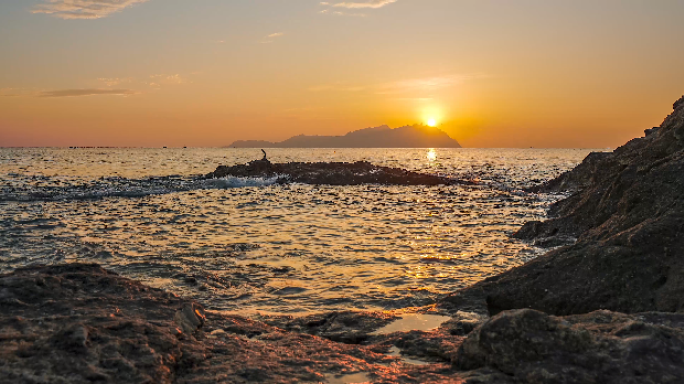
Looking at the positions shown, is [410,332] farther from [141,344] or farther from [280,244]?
[280,244]

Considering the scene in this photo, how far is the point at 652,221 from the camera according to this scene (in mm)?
6516

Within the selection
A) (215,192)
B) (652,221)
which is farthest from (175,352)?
(215,192)

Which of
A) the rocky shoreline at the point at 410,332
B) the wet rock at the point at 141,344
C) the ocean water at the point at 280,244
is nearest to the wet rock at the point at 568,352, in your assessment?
the rocky shoreline at the point at 410,332

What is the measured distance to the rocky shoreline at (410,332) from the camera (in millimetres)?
3553

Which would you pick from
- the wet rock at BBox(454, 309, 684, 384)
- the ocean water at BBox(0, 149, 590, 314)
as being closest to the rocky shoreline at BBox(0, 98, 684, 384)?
the wet rock at BBox(454, 309, 684, 384)

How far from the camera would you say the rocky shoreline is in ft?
11.7

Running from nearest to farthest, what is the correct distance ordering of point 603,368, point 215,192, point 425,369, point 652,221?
point 603,368 → point 425,369 → point 652,221 → point 215,192

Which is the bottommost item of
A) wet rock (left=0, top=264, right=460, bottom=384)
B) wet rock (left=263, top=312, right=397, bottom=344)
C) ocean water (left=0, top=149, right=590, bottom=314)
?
ocean water (left=0, top=149, right=590, bottom=314)

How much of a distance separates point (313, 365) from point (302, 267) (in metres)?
6.44

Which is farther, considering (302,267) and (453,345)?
(302,267)

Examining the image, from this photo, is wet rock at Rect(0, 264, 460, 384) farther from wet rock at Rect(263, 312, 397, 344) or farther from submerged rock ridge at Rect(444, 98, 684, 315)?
submerged rock ridge at Rect(444, 98, 684, 315)

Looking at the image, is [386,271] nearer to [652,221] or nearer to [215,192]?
[652,221]

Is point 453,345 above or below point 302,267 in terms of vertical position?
above

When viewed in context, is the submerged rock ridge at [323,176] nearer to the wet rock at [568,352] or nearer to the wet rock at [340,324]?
the wet rock at [340,324]
